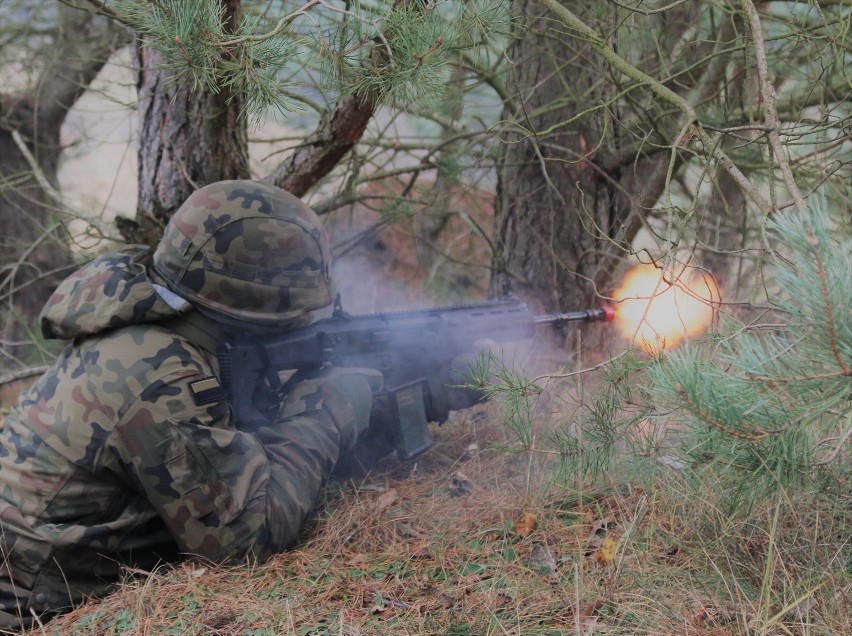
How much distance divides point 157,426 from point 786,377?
2005mm

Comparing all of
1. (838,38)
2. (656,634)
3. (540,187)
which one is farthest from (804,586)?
(540,187)

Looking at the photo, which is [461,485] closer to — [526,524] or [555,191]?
[526,524]

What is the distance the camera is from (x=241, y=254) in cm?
287

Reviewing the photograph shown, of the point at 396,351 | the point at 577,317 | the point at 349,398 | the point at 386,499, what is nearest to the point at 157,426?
the point at 349,398

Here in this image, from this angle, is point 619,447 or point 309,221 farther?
point 309,221

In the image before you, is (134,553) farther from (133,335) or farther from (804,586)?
(804,586)

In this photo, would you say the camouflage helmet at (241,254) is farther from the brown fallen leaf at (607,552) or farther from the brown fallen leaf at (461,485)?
the brown fallen leaf at (607,552)

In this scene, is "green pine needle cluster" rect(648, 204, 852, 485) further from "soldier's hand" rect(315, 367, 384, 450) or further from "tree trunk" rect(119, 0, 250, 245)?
"tree trunk" rect(119, 0, 250, 245)

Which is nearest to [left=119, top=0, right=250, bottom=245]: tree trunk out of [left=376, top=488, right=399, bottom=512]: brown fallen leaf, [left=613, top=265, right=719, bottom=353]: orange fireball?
[left=376, top=488, right=399, bottom=512]: brown fallen leaf

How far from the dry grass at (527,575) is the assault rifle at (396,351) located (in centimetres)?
49

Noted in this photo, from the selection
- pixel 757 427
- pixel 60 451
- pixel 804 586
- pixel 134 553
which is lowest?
pixel 134 553

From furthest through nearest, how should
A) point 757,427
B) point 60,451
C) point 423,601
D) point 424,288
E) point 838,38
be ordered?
point 424,288 → point 60,451 → point 838,38 → point 423,601 → point 757,427

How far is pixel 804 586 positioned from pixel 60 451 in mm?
2364

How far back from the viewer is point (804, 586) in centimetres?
200
